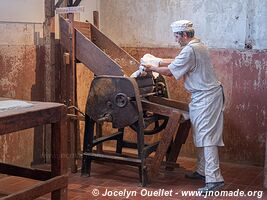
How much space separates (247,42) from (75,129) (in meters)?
2.39

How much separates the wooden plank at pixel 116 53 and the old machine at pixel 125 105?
12mm

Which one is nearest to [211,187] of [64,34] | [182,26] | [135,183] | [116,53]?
[135,183]

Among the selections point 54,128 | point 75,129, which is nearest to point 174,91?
point 75,129

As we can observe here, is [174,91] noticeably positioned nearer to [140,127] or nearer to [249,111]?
[249,111]

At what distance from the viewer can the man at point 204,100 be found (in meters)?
4.41

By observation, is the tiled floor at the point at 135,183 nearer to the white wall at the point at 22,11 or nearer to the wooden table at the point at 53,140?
the wooden table at the point at 53,140

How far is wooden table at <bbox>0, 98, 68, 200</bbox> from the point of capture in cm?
307

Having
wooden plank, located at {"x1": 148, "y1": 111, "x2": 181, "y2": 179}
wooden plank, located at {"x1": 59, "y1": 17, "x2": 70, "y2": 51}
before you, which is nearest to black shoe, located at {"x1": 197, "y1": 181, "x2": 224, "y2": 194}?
wooden plank, located at {"x1": 148, "y1": 111, "x2": 181, "y2": 179}

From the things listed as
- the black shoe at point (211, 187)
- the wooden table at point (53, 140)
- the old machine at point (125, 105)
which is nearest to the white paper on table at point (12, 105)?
the wooden table at point (53, 140)

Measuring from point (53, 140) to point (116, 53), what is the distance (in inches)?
79.2

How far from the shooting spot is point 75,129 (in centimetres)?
518

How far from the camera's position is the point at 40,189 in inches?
129

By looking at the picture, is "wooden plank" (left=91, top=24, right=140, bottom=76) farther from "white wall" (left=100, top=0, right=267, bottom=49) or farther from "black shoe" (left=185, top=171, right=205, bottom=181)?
"black shoe" (left=185, top=171, right=205, bottom=181)

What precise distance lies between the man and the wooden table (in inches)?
58.4
